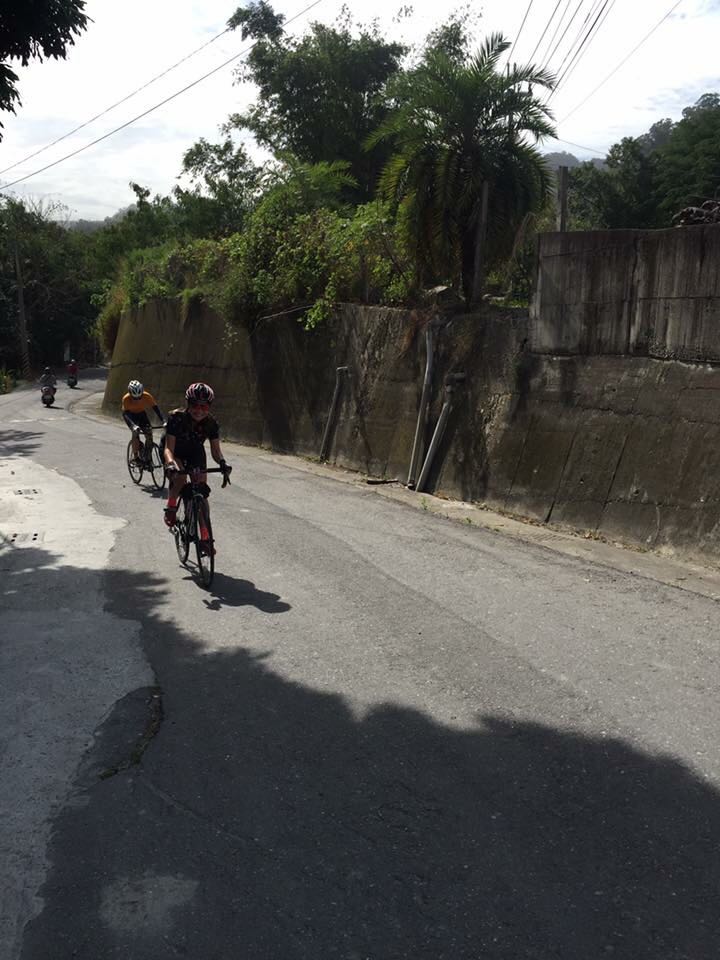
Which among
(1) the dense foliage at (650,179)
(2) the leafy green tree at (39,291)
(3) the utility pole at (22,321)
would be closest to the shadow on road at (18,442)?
(1) the dense foliage at (650,179)

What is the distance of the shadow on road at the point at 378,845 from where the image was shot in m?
3.50

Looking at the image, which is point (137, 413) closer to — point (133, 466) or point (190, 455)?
point (133, 466)

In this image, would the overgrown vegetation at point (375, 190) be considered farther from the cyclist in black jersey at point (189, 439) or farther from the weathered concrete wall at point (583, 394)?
the cyclist in black jersey at point (189, 439)

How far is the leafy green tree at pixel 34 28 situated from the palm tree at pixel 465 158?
290 inches

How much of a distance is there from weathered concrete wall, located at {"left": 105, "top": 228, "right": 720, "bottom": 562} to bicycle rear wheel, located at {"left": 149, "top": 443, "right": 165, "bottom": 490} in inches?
159

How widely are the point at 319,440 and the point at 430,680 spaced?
48.5ft

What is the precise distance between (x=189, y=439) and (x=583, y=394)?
18.0 ft

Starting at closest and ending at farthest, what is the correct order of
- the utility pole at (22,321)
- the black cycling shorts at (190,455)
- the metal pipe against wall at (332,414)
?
1. the black cycling shorts at (190,455)
2. the metal pipe against wall at (332,414)
3. the utility pole at (22,321)

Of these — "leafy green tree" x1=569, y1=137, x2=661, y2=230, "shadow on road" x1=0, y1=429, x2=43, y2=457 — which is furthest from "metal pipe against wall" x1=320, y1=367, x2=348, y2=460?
"leafy green tree" x1=569, y1=137, x2=661, y2=230

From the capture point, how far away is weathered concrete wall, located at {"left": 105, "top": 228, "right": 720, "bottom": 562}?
10359mm

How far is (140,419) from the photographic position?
1580 centimetres

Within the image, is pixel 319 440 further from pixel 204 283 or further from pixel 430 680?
pixel 430 680

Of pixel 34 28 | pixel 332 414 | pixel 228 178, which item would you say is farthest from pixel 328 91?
pixel 34 28

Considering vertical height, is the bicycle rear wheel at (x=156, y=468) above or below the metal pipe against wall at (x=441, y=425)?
below
